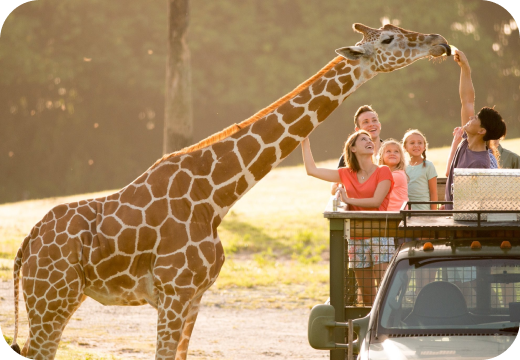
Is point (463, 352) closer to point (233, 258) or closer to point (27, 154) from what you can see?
point (233, 258)

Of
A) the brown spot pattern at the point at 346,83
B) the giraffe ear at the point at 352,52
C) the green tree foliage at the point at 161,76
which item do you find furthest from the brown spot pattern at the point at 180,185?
the green tree foliage at the point at 161,76

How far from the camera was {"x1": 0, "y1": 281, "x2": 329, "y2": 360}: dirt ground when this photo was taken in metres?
8.08

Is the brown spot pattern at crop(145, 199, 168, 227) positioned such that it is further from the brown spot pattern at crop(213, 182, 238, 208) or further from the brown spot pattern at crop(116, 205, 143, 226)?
the brown spot pattern at crop(213, 182, 238, 208)

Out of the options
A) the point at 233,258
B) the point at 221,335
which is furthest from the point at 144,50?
the point at 221,335

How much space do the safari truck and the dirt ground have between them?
373 centimetres

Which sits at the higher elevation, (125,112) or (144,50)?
(144,50)

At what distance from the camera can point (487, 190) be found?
4746 millimetres

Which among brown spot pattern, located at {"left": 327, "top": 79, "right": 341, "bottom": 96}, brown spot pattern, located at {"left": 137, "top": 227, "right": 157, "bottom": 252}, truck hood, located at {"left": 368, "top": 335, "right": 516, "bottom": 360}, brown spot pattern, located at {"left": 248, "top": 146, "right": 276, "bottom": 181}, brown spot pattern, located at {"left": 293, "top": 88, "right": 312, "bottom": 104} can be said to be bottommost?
truck hood, located at {"left": 368, "top": 335, "right": 516, "bottom": 360}

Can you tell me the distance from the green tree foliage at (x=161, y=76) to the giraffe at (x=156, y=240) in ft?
81.4

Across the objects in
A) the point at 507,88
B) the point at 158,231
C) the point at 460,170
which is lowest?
the point at 158,231

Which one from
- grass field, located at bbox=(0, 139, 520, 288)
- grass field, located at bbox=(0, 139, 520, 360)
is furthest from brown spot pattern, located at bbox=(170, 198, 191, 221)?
grass field, located at bbox=(0, 139, 520, 288)

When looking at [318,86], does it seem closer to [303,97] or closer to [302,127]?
[303,97]

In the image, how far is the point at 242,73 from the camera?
31344 millimetres

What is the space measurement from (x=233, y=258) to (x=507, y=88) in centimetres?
2222
